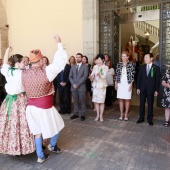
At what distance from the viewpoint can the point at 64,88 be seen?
561 cm

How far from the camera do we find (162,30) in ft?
18.7

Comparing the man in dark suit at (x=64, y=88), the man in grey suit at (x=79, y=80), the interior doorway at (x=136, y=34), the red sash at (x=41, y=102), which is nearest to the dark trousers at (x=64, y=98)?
the man in dark suit at (x=64, y=88)

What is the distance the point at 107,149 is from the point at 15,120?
152 cm

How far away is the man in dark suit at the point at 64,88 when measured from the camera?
556cm

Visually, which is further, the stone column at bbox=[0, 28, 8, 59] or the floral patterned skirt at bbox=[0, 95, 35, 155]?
the stone column at bbox=[0, 28, 8, 59]

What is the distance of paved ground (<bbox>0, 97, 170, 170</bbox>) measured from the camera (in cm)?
295

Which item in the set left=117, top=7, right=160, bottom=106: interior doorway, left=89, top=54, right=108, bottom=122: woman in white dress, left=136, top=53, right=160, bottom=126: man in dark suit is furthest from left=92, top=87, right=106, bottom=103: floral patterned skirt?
left=117, top=7, right=160, bottom=106: interior doorway

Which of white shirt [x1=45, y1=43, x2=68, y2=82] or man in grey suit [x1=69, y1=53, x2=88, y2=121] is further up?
white shirt [x1=45, y1=43, x2=68, y2=82]

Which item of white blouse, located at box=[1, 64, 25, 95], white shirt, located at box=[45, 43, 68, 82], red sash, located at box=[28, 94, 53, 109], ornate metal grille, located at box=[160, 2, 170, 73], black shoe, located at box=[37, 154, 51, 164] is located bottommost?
black shoe, located at box=[37, 154, 51, 164]

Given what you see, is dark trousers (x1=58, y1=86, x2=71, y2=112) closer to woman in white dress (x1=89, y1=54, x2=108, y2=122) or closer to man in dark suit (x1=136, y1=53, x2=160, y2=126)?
woman in white dress (x1=89, y1=54, x2=108, y2=122)

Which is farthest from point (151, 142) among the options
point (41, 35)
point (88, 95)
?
point (41, 35)

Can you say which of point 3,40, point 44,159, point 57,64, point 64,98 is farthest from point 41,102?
point 3,40

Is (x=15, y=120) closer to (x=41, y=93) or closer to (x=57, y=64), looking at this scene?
(x=41, y=93)

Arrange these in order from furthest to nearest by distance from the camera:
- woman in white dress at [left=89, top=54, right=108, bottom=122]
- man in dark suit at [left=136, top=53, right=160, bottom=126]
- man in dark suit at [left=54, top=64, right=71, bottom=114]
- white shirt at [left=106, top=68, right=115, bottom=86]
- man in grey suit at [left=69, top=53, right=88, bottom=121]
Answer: white shirt at [left=106, top=68, right=115, bottom=86] < man in dark suit at [left=54, top=64, right=71, bottom=114] < man in grey suit at [left=69, top=53, right=88, bottom=121] < woman in white dress at [left=89, top=54, right=108, bottom=122] < man in dark suit at [left=136, top=53, right=160, bottom=126]
